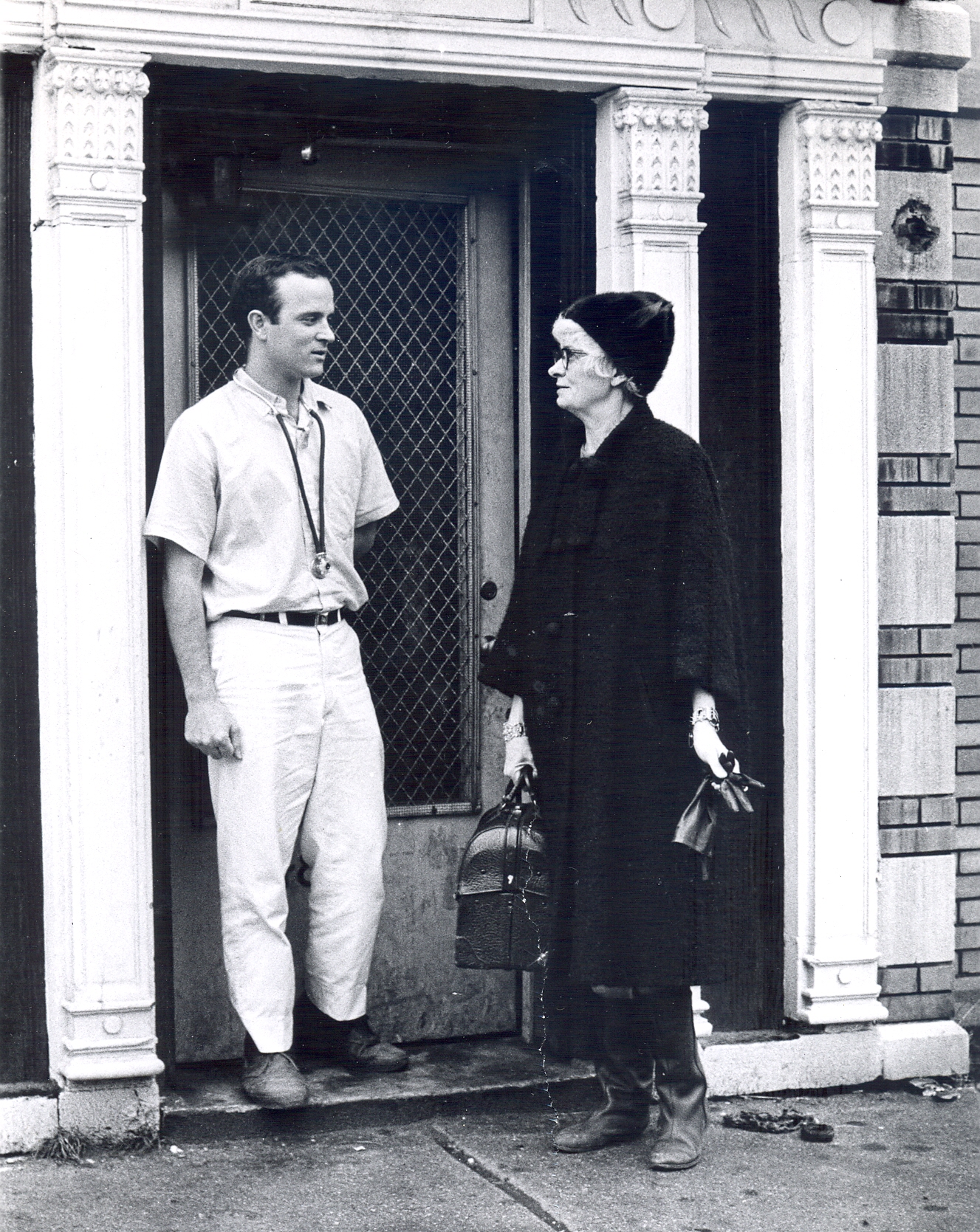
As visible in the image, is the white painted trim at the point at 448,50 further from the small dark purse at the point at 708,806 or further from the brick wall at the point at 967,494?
the small dark purse at the point at 708,806

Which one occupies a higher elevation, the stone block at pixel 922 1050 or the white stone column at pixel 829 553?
the white stone column at pixel 829 553

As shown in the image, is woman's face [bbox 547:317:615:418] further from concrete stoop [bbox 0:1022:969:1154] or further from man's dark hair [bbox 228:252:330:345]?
concrete stoop [bbox 0:1022:969:1154]

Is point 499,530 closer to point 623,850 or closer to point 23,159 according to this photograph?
point 623,850

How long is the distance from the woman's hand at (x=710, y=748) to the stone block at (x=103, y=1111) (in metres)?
1.73

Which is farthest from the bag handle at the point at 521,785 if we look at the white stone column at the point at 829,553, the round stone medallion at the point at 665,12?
the round stone medallion at the point at 665,12

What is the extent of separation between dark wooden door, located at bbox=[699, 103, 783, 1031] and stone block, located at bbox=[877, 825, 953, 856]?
35 cm

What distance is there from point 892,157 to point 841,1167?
299cm

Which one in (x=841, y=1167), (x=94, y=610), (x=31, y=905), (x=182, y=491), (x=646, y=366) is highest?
(x=646, y=366)

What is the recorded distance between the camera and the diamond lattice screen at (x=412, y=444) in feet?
18.2

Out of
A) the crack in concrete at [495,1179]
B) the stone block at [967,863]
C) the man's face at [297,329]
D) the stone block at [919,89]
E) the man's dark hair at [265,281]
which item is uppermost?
the stone block at [919,89]

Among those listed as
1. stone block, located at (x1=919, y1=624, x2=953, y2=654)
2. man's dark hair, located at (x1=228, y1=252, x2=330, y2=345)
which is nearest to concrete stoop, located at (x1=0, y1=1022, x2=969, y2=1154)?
stone block, located at (x1=919, y1=624, x2=953, y2=654)

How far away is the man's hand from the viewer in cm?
478

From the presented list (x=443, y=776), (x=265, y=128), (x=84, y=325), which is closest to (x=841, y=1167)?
(x=443, y=776)

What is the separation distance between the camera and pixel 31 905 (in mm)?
4891
